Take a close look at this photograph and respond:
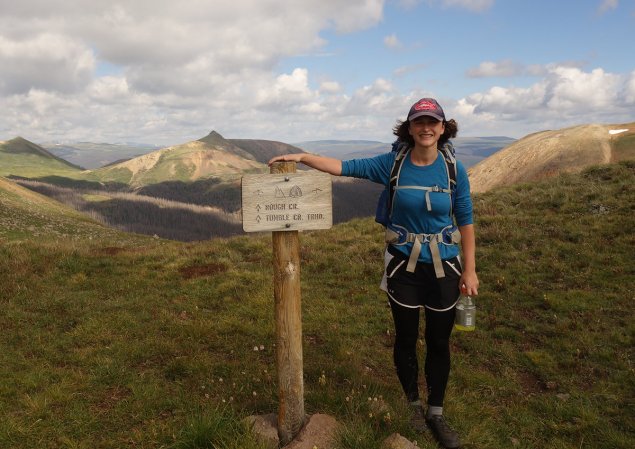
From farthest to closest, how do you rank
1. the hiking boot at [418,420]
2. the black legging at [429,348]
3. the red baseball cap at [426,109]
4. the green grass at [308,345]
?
1. the green grass at [308,345]
2. the hiking boot at [418,420]
3. the black legging at [429,348]
4. the red baseball cap at [426,109]

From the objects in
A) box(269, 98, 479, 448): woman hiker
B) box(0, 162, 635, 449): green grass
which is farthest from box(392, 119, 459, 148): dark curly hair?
box(0, 162, 635, 449): green grass

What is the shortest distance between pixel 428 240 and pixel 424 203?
40cm

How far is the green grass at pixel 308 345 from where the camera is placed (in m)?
5.02

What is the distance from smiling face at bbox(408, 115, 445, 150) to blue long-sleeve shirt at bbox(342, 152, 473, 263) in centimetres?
25

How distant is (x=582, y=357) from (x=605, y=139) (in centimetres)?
8050

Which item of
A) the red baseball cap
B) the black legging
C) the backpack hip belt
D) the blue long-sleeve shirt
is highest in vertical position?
the red baseball cap

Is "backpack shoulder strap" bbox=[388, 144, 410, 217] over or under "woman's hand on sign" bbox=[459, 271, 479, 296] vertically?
over

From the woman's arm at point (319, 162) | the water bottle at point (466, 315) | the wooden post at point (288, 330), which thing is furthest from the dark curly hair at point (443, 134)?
the water bottle at point (466, 315)

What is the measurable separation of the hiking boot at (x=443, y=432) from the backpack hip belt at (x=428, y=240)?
1.75 metres

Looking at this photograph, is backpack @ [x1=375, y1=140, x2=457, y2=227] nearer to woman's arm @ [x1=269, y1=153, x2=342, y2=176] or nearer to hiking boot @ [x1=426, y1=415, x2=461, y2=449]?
woman's arm @ [x1=269, y1=153, x2=342, y2=176]

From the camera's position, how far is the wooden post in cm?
436

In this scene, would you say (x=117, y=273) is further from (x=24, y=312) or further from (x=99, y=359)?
(x=99, y=359)

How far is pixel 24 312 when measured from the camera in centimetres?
889

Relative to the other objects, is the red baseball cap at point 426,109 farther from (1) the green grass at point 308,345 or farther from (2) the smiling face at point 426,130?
(1) the green grass at point 308,345
